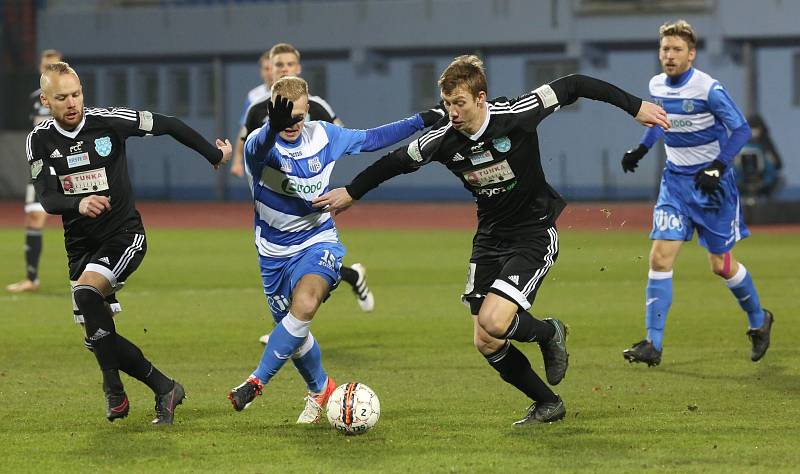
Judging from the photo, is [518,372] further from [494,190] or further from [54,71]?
[54,71]

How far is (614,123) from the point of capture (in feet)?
132

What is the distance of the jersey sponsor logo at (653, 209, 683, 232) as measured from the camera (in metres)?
9.80

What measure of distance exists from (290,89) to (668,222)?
3.48m

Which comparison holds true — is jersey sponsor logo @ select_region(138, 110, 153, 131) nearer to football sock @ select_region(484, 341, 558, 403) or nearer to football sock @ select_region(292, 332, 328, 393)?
football sock @ select_region(292, 332, 328, 393)

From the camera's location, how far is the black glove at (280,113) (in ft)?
23.4

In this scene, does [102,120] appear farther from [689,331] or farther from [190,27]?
[190,27]

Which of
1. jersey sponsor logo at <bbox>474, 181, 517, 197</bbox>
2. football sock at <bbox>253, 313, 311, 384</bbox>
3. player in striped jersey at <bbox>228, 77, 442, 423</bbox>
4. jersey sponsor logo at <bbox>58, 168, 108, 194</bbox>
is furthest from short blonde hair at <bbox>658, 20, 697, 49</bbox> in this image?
jersey sponsor logo at <bbox>58, 168, 108, 194</bbox>

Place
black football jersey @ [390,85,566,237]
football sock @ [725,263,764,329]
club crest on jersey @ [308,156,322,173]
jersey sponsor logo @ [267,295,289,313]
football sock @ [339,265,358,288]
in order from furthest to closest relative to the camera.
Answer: football sock @ [339,265,358,288], football sock @ [725,263,764,329], jersey sponsor logo @ [267,295,289,313], club crest on jersey @ [308,156,322,173], black football jersey @ [390,85,566,237]

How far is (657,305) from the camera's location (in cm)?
973

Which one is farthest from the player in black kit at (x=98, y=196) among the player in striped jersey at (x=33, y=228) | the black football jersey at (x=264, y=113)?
the player in striped jersey at (x=33, y=228)

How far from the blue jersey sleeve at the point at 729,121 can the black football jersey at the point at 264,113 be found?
278 cm

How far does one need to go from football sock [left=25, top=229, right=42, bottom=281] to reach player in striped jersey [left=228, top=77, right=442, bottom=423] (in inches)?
323

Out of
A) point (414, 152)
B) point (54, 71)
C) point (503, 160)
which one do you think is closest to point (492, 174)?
point (503, 160)

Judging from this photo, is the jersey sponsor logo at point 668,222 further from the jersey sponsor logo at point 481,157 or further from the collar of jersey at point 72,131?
the collar of jersey at point 72,131
